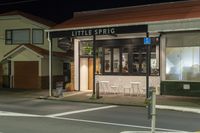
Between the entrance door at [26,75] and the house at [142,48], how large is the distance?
17.7 feet

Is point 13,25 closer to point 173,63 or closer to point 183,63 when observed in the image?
point 173,63

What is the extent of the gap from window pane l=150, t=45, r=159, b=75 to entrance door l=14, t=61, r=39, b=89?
35.4ft

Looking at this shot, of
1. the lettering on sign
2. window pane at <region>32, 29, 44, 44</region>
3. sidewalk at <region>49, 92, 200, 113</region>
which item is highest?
window pane at <region>32, 29, 44, 44</region>

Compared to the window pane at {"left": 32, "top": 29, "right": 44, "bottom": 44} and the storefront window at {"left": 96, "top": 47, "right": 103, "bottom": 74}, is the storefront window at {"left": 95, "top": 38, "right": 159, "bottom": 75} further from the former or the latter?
the window pane at {"left": 32, "top": 29, "right": 44, "bottom": 44}

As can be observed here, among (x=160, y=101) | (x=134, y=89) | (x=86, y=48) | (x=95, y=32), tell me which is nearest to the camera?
(x=160, y=101)

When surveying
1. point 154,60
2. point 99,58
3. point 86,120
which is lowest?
point 86,120

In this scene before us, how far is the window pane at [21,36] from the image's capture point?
34.2m

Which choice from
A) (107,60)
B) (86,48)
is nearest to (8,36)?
(86,48)

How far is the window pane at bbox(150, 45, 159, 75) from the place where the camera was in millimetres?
24938

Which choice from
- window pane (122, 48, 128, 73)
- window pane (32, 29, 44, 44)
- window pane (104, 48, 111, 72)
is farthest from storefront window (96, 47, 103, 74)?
window pane (32, 29, 44, 44)

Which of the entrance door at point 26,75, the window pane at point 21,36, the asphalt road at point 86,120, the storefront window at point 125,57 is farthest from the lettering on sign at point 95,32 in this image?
the window pane at point 21,36

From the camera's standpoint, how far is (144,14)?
24.8m

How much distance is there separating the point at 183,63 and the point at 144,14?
363 centimetres

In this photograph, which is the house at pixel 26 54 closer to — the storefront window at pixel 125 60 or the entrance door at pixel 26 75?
the entrance door at pixel 26 75
